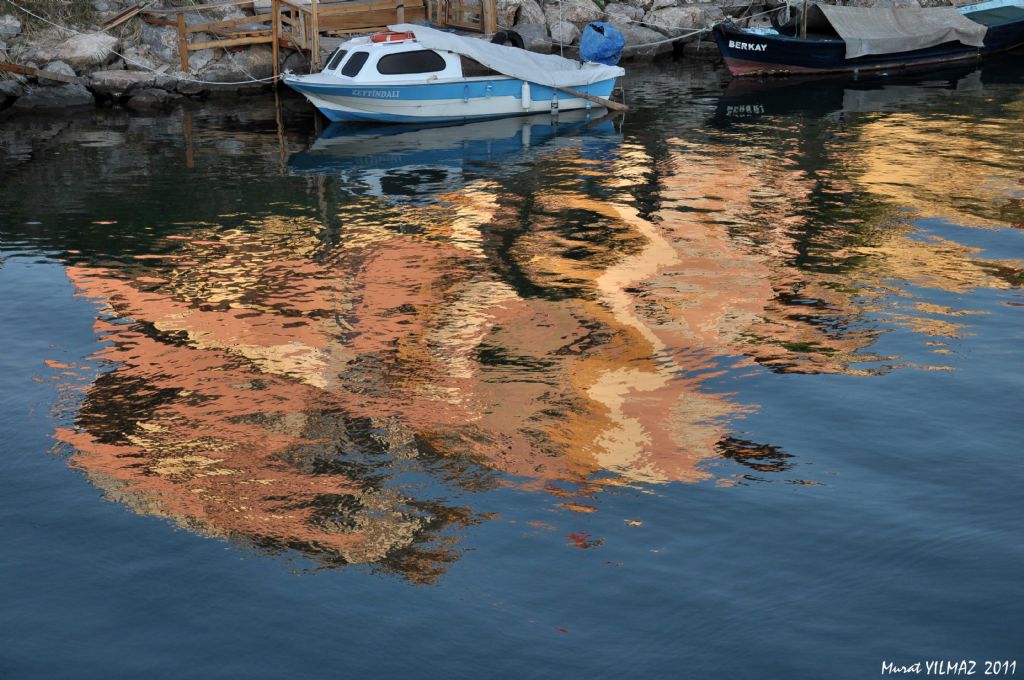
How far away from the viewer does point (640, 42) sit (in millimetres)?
43406

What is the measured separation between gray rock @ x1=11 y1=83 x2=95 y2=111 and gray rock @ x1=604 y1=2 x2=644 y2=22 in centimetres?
1941

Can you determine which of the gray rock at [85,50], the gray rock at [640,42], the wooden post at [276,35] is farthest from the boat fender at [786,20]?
the gray rock at [85,50]

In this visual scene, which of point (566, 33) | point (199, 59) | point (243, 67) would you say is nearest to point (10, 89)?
point (199, 59)

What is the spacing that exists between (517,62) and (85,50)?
13908 mm

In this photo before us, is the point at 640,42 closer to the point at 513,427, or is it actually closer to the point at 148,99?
the point at 148,99

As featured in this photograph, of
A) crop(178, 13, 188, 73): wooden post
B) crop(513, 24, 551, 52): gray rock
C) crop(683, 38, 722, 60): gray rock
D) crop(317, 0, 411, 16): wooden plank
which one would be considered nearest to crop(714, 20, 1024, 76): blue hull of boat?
crop(683, 38, 722, 60): gray rock

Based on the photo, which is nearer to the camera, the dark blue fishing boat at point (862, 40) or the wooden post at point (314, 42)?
the wooden post at point (314, 42)

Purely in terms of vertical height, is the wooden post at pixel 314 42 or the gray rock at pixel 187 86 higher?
the wooden post at pixel 314 42

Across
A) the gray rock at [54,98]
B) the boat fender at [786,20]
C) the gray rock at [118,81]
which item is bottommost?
the gray rock at [54,98]

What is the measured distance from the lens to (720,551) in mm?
10109

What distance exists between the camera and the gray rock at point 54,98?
34969 mm

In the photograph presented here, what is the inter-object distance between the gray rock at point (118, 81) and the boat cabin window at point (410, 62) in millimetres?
9368

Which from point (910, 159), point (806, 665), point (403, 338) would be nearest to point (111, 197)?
point (403, 338)

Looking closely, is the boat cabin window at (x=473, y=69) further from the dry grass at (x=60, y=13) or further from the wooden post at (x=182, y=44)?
the dry grass at (x=60, y=13)
